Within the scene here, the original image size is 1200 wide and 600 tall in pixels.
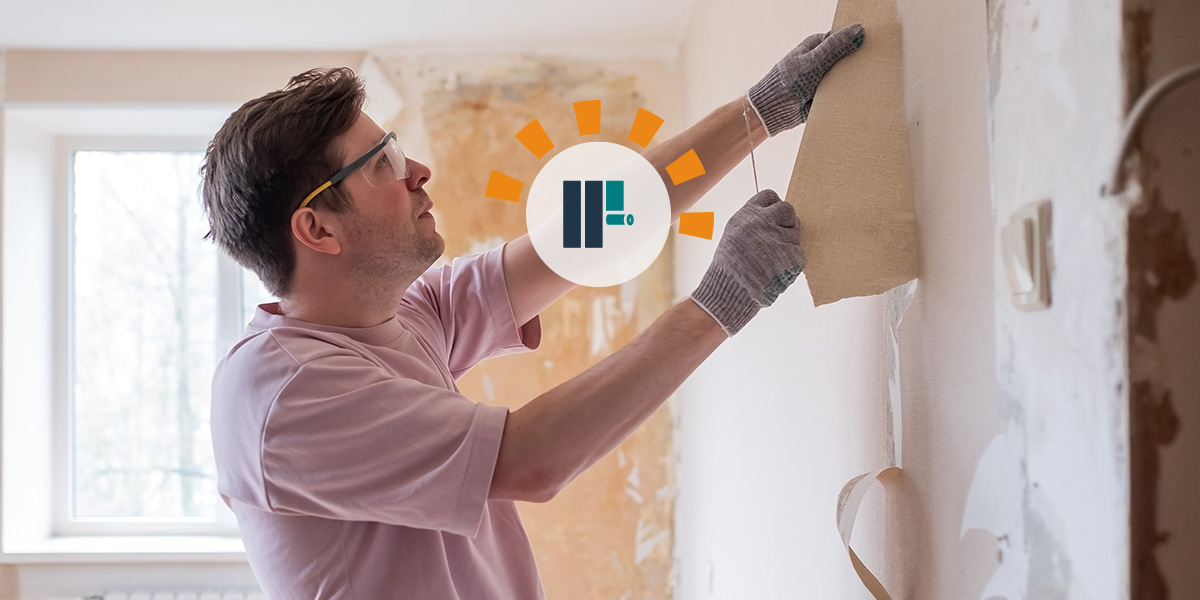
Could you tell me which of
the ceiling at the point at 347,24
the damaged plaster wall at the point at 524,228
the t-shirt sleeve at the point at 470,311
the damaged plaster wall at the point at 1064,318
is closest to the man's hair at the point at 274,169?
the t-shirt sleeve at the point at 470,311

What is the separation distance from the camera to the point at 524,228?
310 centimetres

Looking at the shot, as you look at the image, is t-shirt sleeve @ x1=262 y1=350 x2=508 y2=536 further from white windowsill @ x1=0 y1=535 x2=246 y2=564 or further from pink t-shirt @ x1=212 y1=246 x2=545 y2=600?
white windowsill @ x1=0 y1=535 x2=246 y2=564

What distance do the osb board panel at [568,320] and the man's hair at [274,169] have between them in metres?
1.82

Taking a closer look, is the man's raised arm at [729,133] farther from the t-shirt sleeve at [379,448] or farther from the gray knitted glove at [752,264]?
the t-shirt sleeve at [379,448]

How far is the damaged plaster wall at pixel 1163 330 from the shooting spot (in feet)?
1.51

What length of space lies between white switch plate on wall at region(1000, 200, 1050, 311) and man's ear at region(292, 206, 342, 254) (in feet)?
3.11

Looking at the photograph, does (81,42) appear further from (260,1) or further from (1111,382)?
(1111,382)

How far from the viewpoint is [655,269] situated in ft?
10.2

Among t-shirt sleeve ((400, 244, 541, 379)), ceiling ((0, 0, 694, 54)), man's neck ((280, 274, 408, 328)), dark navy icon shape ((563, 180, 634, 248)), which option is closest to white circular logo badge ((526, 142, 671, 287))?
dark navy icon shape ((563, 180, 634, 248))

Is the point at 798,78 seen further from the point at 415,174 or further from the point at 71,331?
the point at 71,331

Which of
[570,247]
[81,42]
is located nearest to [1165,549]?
[570,247]

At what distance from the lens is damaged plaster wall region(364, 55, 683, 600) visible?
307 cm

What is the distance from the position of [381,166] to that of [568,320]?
6.10 ft

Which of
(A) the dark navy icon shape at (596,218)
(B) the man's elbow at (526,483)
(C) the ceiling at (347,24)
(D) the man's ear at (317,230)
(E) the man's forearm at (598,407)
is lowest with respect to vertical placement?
(B) the man's elbow at (526,483)
